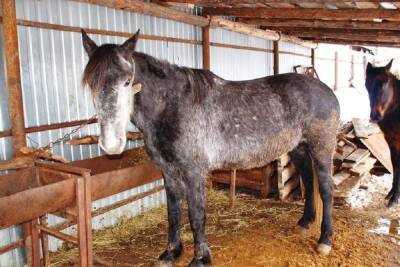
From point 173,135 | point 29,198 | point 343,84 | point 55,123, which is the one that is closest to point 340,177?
point 173,135

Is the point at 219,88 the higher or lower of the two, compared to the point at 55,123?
higher

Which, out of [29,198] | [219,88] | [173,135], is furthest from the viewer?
[219,88]

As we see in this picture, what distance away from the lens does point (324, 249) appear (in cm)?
408

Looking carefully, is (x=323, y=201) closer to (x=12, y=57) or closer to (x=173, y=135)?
(x=173, y=135)

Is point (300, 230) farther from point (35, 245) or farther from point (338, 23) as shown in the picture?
point (338, 23)

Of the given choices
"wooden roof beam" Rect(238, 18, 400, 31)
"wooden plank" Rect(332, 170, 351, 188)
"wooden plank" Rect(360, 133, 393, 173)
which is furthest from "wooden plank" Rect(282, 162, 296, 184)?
"wooden roof beam" Rect(238, 18, 400, 31)

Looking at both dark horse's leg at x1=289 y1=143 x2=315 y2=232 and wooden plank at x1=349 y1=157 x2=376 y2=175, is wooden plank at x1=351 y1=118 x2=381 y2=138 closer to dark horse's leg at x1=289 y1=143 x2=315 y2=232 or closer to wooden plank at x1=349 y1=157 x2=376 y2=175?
wooden plank at x1=349 y1=157 x2=376 y2=175

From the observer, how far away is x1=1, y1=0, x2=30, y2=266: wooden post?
135 inches

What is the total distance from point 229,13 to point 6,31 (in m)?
4.08

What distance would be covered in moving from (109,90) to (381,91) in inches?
194

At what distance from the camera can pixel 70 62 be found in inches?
170

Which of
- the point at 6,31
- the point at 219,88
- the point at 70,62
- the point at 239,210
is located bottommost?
the point at 239,210

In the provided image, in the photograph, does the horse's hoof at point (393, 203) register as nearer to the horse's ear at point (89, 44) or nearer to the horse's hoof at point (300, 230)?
the horse's hoof at point (300, 230)

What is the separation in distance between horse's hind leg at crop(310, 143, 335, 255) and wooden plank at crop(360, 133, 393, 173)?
3.80 meters
